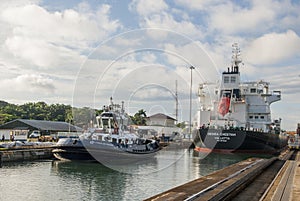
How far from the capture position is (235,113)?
48.7 m

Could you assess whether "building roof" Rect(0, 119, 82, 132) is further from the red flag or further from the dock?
the dock

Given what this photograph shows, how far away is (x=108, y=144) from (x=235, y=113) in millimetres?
24074

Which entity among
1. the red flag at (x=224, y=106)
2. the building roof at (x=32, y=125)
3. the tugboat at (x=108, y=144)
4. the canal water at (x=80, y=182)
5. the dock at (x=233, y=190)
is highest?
the red flag at (x=224, y=106)

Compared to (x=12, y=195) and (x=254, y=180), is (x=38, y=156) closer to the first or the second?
(x=12, y=195)

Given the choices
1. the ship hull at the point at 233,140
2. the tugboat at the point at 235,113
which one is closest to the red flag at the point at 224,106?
the tugboat at the point at 235,113

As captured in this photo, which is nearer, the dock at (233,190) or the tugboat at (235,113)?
the dock at (233,190)

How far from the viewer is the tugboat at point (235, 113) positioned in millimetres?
43000

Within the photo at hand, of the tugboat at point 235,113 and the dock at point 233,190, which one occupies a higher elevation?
the tugboat at point 235,113

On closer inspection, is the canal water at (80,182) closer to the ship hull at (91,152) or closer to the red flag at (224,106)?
the ship hull at (91,152)

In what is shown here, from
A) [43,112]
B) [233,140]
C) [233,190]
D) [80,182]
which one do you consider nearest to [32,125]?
[43,112]

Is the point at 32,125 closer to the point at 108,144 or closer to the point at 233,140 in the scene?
the point at 108,144

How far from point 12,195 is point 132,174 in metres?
9.60

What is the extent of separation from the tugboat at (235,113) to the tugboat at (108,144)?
8.95 meters

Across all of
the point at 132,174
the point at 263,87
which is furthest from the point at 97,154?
the point at 263,87
